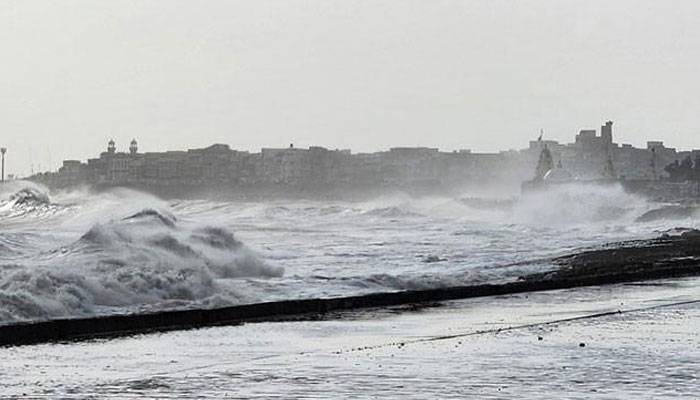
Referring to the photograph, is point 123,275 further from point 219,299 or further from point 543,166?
point 543,166

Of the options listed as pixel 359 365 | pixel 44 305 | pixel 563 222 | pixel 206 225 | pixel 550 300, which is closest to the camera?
→ pixel 359 365

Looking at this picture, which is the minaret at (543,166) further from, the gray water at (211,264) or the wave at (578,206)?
the gray water at (211,264)

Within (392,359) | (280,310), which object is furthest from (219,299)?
(392,359)

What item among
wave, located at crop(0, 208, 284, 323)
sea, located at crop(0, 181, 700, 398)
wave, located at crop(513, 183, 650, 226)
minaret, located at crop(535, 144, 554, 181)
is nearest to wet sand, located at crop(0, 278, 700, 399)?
sea, located at crop(0, 181, 700, 398)

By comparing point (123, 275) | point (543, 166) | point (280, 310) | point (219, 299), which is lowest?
point (219, 299)

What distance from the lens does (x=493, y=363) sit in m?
10.5

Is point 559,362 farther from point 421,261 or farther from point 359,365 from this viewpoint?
point 421,261

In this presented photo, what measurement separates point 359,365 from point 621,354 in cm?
209

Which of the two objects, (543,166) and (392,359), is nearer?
(392,359)

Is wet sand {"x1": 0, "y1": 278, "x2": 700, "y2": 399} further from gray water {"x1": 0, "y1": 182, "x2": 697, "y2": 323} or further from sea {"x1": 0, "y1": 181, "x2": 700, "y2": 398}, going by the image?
gray water {"x1": 0, "y1": 182, "x2": 697, "y2": 323}

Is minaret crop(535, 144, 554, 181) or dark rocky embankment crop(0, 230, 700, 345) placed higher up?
minaret crop(535, 144, 554, 181)

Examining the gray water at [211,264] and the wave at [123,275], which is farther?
the gray water at [211,264]

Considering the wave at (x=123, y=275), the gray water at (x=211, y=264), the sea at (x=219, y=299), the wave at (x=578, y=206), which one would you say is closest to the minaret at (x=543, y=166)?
the wave at (x=578, y=206)

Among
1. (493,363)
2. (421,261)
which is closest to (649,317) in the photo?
(493,363)
